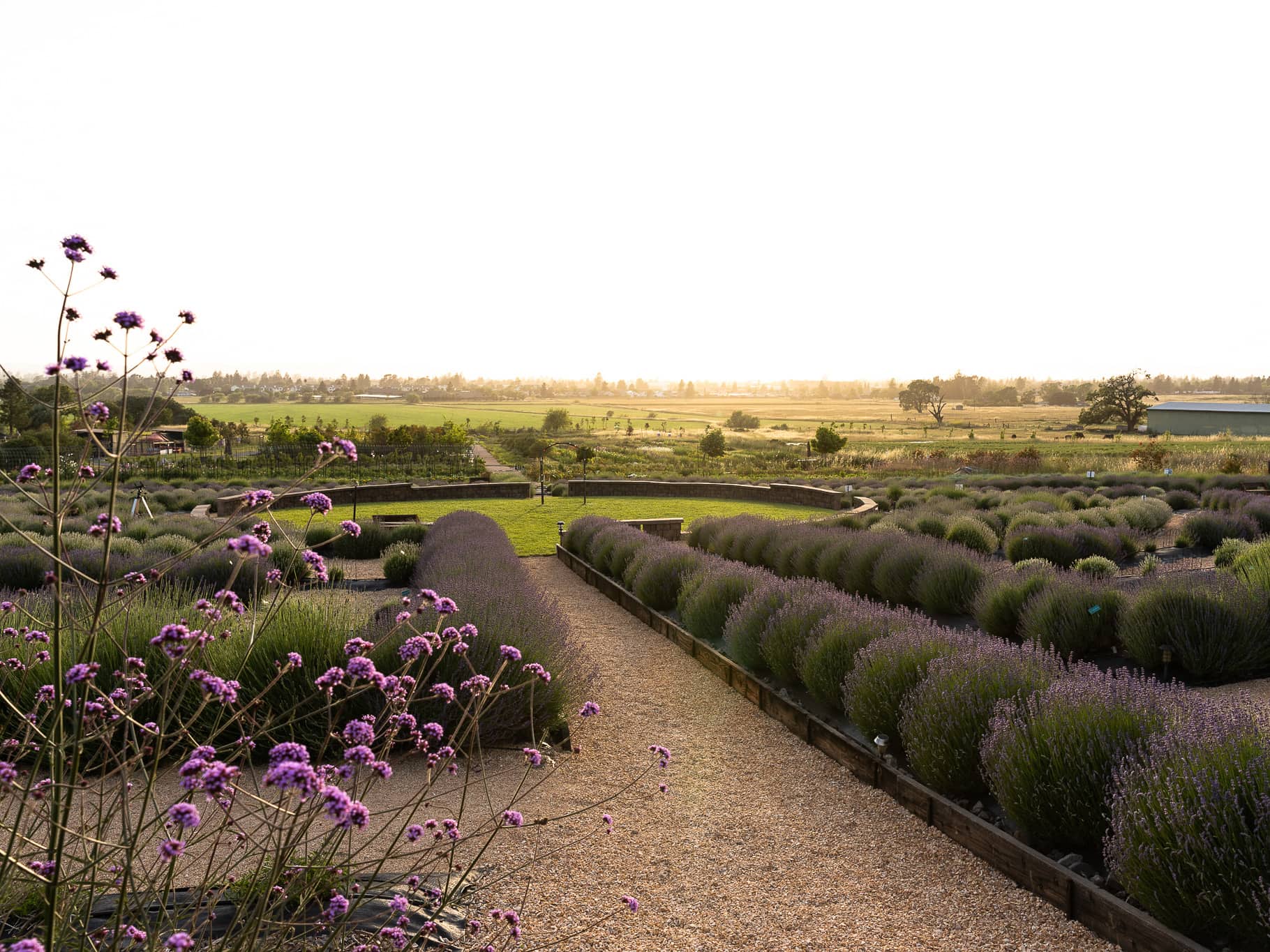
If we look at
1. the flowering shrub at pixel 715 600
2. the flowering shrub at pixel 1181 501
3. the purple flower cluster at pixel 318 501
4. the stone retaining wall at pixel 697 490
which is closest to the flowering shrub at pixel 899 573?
the flowering shrub at pixel 715 600

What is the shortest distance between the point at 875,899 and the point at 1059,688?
1.44m

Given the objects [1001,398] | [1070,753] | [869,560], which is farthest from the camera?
[1001,398]

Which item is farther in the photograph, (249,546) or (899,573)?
(899,573)

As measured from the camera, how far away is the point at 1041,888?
3.85 m

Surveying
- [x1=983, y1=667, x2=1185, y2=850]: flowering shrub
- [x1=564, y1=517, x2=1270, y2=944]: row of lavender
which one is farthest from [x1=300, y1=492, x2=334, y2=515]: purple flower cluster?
[x1=983, y1=667, x2=1185, y2=850]: flowering shrub

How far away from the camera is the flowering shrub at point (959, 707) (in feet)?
15.4


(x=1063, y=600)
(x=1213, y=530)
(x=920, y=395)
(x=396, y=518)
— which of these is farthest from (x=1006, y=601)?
(x=920, y=395)

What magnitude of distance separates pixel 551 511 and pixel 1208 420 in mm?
68072

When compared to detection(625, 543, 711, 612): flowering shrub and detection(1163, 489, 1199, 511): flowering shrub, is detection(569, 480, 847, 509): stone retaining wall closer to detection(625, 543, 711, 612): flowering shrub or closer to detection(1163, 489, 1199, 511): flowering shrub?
detection(1163, 489, 1199, 511): flowering shrub

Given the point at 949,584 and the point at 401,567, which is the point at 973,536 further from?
the point at 401,567

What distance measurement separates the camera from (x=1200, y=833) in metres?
3.28

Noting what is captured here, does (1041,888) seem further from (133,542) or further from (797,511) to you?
(797,511)

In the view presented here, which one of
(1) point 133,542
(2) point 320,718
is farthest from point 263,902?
(1) point 133,542

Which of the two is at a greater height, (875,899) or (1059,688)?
(1059,688)
